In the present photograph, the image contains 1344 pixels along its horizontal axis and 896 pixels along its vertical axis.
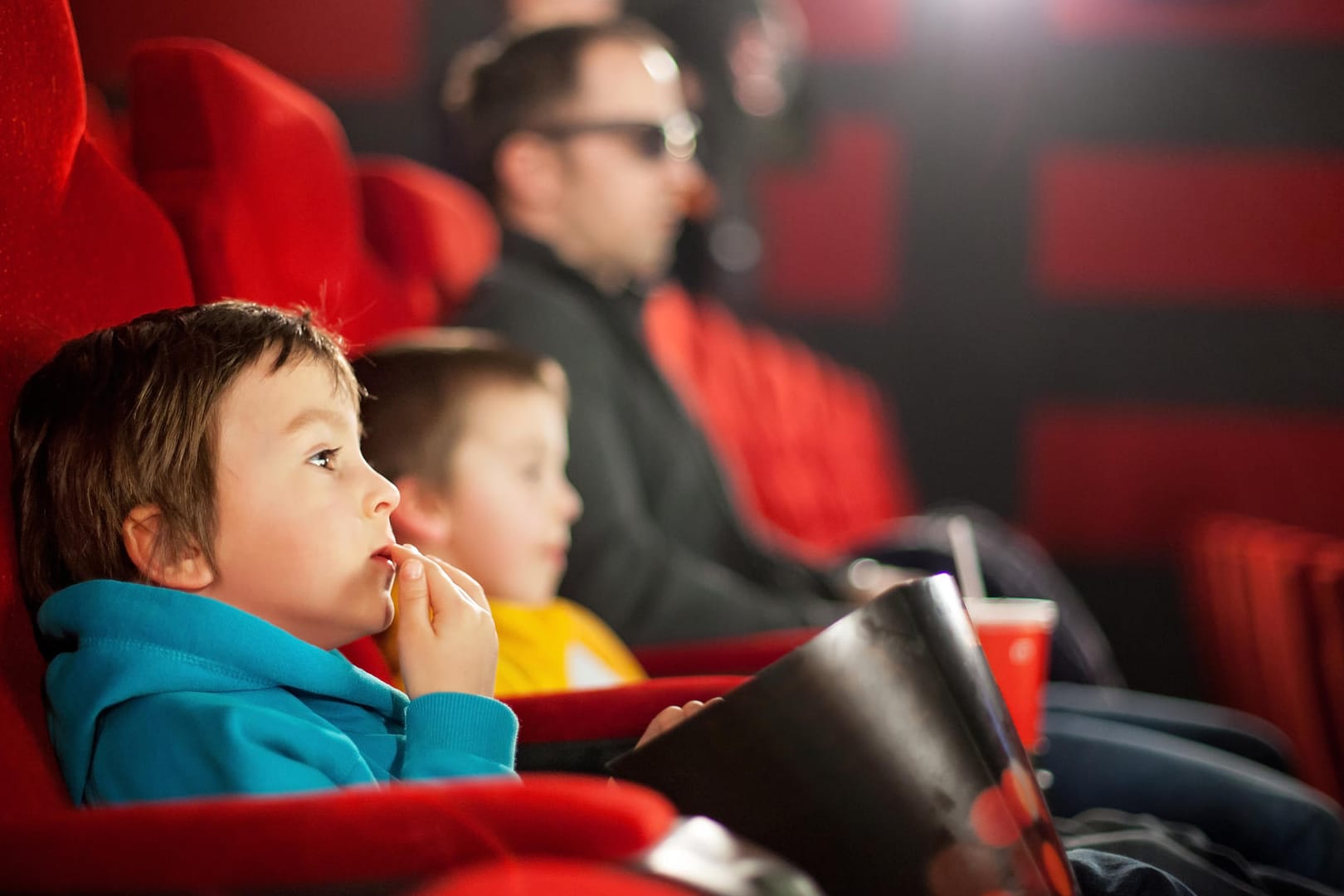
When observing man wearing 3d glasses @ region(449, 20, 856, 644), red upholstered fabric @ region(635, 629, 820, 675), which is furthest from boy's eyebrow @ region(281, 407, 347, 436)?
man wearing 3d glasses @ region(449, 20, 856, 644)

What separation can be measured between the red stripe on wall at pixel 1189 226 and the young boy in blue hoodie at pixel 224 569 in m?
3.66

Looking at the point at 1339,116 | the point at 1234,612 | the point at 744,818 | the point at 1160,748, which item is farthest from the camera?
the point at 1339,116

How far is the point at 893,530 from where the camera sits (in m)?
2.68

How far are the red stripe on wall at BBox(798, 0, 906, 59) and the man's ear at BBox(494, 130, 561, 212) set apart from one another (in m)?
2.69

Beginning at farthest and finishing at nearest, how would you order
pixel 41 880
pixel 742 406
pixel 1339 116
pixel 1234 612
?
pixel 1339 116
pixel 742 406
pixel 1234 612
pixel 41 880

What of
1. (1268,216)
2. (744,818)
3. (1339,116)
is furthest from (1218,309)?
(744,818)

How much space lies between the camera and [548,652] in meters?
1.10

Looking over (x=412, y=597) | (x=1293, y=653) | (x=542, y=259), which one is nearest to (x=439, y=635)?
(x=412, y=597)

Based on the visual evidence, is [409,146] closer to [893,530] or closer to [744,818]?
[893,530]

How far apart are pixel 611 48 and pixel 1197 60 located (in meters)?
2.96

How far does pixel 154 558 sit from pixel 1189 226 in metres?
3.89

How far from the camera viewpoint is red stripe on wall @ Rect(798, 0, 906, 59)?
420cm

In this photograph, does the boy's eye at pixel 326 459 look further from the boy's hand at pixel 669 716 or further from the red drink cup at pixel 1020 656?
the red drink cup at pixel 1020 656

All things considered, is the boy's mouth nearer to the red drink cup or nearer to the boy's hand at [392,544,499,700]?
the boy's hand at [392,544,499,700]
